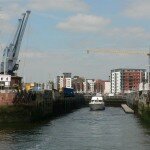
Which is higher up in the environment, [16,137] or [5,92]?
[5,92]

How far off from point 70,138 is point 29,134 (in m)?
5.19

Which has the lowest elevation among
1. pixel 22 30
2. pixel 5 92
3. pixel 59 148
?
pixel 59 148

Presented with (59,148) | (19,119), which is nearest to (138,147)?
(59,148)

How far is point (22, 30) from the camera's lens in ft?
368

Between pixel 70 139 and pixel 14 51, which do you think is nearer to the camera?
pixel 70 139

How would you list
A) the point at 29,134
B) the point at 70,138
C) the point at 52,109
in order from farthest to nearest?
the point at 52,109 < the point at 29,134 < the point at 70,138

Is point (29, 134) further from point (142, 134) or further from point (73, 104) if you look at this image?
point (73, 104)

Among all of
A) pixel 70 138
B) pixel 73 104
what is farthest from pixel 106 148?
pixel 73 104

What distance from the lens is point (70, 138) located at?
49781 mm

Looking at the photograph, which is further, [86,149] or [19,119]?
[19,119]

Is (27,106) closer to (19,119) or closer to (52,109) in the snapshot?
(19,119)

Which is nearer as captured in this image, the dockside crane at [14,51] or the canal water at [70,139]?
the canal water at [70,139]

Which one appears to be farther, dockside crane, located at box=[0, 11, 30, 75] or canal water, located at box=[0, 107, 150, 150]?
dockside crane, located at box=[0, 11, 30, 75]

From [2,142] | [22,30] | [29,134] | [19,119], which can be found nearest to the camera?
[2,142]
